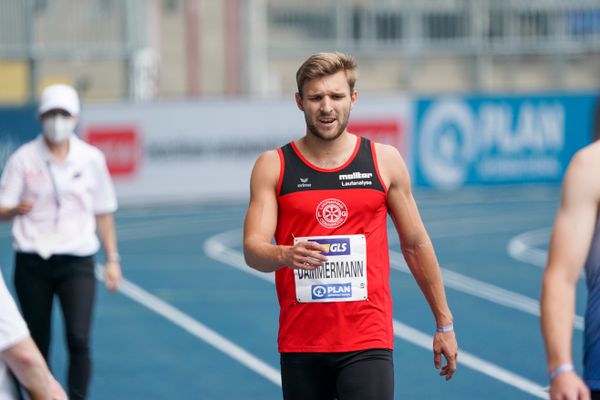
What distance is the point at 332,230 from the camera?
17.3 ft

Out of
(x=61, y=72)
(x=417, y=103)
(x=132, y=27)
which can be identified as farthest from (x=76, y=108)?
(x=61, y=72)

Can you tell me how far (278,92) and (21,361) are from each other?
3087 centimetres

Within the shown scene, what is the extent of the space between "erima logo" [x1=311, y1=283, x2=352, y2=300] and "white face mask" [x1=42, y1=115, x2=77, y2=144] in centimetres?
302

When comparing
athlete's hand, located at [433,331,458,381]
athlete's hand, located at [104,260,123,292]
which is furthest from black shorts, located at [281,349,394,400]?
athlete's hand, located at [104,260,123,292]

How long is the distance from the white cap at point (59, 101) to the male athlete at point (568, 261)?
439 cm

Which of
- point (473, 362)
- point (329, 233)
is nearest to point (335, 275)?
point (329, 233)

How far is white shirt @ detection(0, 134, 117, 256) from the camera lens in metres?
7.82

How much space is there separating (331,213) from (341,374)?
652 mm

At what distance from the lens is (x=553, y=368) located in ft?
13.0

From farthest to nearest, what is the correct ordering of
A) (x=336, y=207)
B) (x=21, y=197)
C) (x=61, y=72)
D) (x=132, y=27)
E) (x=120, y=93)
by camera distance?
(x=120, y=93), (x=61, y=72), (x=132, y=27), (x=21, y=197), (x=336, y=207)

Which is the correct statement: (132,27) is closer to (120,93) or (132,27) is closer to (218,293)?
(120,93)

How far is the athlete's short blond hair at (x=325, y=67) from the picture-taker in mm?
5199

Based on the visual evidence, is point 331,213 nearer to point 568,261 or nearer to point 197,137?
point 568,261

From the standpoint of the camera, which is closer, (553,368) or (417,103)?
(553,368)
